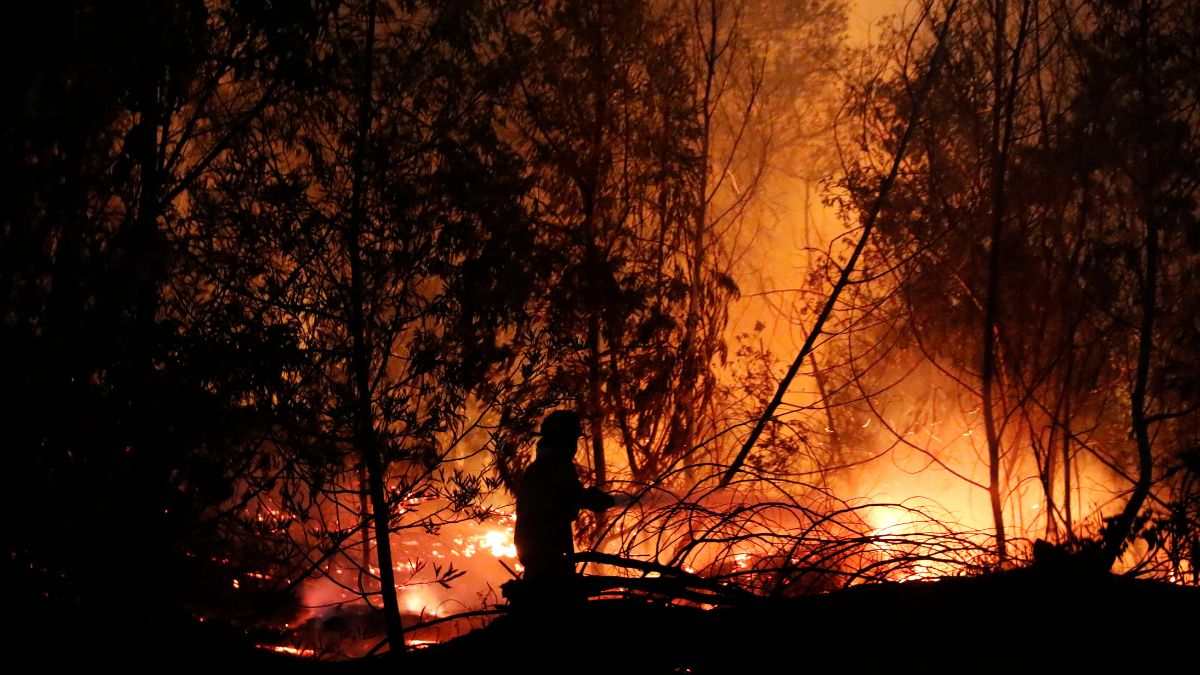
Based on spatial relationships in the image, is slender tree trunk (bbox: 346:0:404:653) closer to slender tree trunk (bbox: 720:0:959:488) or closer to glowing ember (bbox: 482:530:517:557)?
slender tree trunk (bbox: 720:0:959:488)

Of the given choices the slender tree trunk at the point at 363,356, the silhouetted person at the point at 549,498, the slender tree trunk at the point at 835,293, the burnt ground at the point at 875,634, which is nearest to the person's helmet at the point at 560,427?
the silhouetted person at the point at 549,498

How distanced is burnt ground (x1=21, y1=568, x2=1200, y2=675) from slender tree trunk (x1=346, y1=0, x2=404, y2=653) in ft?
15.3

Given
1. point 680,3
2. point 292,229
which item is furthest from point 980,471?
point 292,229

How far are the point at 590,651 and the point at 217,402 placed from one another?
4.33 m

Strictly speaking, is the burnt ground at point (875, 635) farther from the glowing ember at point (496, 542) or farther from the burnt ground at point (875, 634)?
the glowing ember at point (496, 542)

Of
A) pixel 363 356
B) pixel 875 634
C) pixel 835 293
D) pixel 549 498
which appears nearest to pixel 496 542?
pixel 363 356

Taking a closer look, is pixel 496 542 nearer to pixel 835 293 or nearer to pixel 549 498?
pixel 835 293

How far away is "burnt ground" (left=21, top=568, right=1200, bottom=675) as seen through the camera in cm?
299

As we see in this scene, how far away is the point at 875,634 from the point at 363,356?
225 inches

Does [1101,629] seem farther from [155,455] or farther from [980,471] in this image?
[980,471]

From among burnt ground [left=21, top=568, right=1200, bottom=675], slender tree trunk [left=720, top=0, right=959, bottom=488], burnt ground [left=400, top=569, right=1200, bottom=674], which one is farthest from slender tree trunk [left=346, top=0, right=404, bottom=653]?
burnt ground [left=400, top=569, right=1200, bottom=674]

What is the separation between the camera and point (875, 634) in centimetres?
308

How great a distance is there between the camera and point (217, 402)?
641cm

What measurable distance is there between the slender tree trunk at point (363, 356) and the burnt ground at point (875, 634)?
4653 mm
